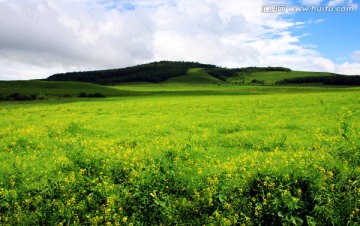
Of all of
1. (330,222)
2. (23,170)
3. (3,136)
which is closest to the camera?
(330,222)

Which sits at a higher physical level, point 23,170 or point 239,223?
point 23,170

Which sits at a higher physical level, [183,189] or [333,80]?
[333,80]

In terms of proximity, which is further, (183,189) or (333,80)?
(333,80)

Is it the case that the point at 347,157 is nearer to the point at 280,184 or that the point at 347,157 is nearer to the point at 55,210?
the point at 280,184

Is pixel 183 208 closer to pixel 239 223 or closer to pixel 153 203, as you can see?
pixel 153 203

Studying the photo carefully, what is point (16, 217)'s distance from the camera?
27.6 feet

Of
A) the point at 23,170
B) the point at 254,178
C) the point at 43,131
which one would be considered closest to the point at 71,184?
the point at 23,170

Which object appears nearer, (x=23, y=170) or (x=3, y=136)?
→ (x=23, y=170)

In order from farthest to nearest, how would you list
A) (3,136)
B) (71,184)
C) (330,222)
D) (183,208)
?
(3,136) < (71,184) < (183,208) < (330,222)

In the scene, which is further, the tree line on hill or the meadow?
the tree line on hill

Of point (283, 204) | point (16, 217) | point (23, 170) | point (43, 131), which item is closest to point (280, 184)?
point (283, 204)

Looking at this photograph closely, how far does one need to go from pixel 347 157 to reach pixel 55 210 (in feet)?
31.5

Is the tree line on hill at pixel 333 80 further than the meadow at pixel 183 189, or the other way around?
the tree line on hill at pixel 333 80

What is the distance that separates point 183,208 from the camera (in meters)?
8.57
